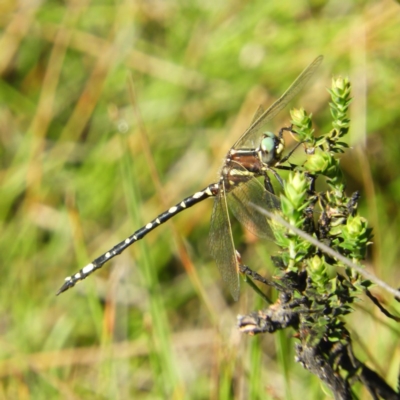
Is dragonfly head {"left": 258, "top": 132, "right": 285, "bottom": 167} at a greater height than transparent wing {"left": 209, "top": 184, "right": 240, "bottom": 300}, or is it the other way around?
dragonfly head {"left": 258, "top": 132, "right": 285, "bottom": 167}

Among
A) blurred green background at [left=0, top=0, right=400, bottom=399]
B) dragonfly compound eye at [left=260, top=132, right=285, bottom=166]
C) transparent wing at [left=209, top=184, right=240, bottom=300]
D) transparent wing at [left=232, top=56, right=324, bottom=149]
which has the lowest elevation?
transparent wing at [left=209, top=184, right=240, bottom=300]

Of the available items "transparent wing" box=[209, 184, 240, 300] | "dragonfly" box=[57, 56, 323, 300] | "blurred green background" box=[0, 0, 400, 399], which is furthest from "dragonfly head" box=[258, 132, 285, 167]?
"blurred green background" box=[0, 0, 400, 399]

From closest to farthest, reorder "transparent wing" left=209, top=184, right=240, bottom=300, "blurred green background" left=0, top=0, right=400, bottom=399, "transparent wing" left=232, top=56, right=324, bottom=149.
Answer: "transparent wing" left=209, top=184, right=240, bottom=300
"transparent wing" left=232, top=56, right=324, bottom=149
"blurred green background" left=0, top=0, right=400, bottom=399

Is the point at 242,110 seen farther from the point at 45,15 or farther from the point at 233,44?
the point at 45,15

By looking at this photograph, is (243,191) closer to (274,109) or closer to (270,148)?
(270,148)

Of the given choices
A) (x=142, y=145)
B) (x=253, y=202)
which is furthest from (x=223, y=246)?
(x=142, y=145)

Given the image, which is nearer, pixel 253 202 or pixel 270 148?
pixel 253 202

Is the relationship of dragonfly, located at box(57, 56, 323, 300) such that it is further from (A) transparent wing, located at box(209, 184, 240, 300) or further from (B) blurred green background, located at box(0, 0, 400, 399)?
(B) blurred green background, located at box(0, 0, 400, 399)
